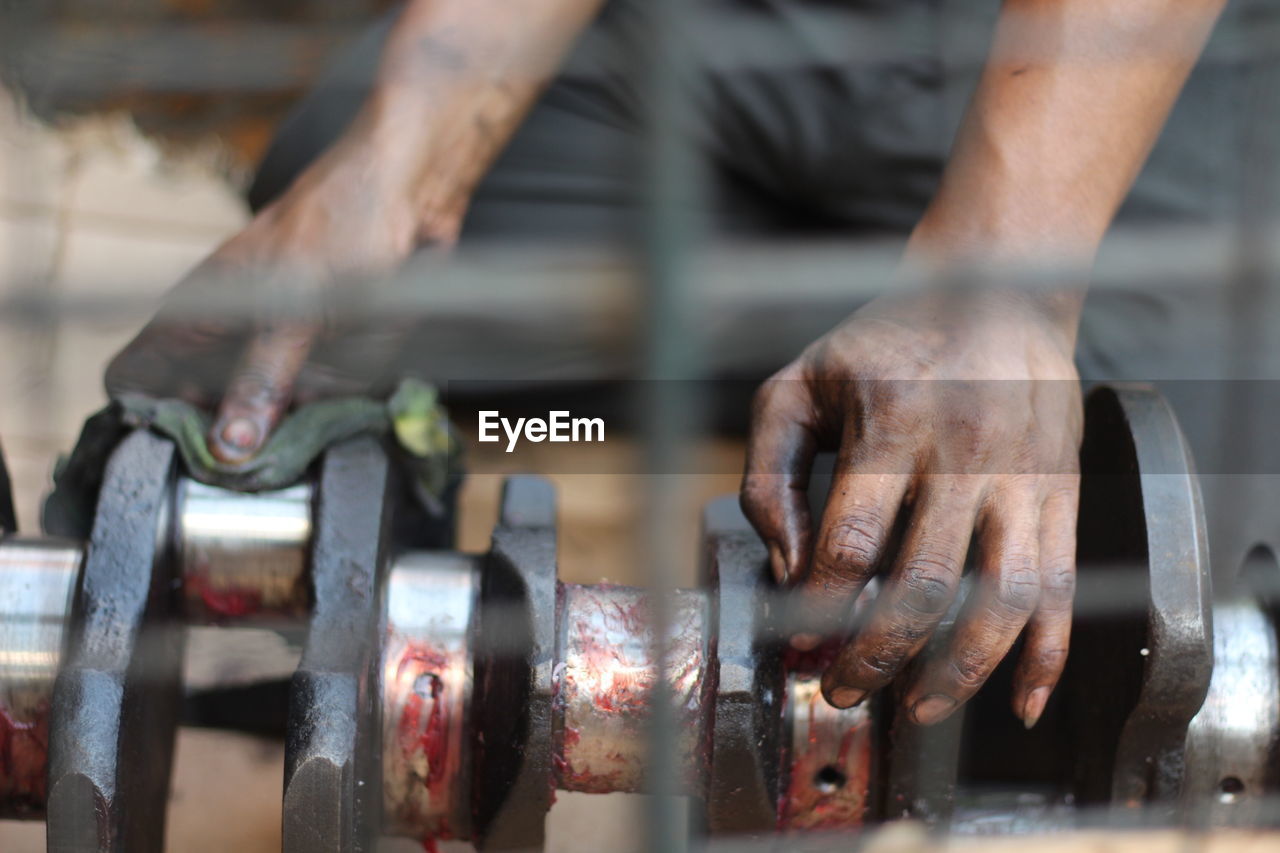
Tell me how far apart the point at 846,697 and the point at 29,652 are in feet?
1.66

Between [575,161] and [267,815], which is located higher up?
[575,161]

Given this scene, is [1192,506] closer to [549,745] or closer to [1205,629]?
[1205,629]

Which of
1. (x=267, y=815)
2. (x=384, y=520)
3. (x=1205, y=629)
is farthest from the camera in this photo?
(x=267, y=815)

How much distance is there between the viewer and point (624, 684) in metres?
0.78

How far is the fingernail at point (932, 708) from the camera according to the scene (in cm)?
73

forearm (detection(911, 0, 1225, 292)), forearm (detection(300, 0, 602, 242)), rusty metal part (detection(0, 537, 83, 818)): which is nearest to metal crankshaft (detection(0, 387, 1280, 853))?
rusty metal part (detection(0, 537, 83, 818))

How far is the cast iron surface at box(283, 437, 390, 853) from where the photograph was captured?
70 centimetres

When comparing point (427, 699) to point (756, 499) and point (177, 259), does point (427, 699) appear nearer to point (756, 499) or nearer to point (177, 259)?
point (756, 499)

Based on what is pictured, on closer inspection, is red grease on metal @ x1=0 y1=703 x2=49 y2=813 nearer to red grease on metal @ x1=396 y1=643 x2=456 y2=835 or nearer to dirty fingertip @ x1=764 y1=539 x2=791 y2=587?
red grease on metal @ x1=396 y1=643 x2=456 y2=835

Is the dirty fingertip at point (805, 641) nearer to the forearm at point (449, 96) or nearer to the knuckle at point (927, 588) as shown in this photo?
the knuckle at point (927, 588)

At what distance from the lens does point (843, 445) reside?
0.74 meters

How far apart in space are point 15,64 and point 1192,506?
163 cm

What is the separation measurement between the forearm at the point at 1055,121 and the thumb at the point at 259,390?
46 cm

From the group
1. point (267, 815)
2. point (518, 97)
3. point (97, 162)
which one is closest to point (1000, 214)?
point (518, 97)
